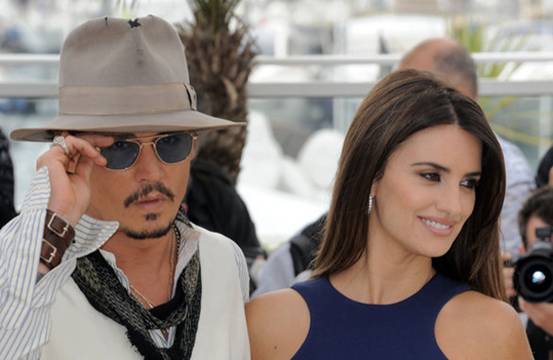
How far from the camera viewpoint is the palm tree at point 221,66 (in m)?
4.81

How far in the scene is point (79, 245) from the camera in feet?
8.07

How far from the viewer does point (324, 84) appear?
5.23 metres

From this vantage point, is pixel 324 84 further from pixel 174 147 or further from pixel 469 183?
pixel 174 147

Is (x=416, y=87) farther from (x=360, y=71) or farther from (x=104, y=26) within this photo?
(x=360, y=71)

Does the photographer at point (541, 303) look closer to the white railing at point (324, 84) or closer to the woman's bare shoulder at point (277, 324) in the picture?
the woman's bare shoulder at point (277, 324)

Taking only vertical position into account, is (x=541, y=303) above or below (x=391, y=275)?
below

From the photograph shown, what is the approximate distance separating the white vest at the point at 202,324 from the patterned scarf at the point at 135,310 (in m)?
0.02

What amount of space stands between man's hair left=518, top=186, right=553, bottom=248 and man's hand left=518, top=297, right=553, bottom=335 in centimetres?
36

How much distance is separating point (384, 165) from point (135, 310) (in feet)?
2.30

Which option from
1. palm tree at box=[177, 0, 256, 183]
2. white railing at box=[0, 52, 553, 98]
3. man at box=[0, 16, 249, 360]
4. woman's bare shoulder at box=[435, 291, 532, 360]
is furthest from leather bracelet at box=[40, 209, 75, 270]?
white railing at box=[0, 52, 553, 98]

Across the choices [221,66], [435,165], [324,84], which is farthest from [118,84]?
[324,84]

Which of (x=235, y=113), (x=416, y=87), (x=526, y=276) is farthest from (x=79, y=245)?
(x=235, y=113)

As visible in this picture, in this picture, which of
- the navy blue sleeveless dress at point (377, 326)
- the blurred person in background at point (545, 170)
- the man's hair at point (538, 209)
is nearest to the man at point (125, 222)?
the navy blue sleeveless dress at point (377, 326)

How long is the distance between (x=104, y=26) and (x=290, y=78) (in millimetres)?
3283
